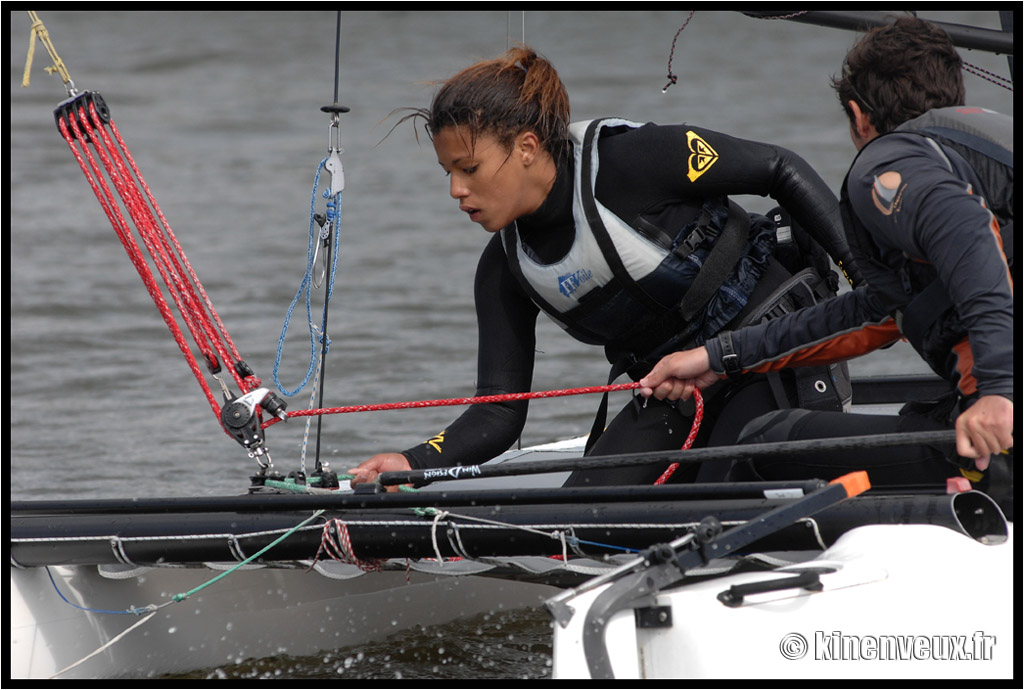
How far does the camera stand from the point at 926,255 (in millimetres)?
1631

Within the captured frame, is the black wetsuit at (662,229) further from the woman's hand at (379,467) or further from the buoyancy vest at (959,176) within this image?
the buoyancy vest at (959,176)

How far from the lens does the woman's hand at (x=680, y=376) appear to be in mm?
2043

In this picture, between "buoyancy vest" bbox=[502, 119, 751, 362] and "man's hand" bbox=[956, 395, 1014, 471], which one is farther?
"buoyancy vest" bbox=[502, 119, 751, 362]

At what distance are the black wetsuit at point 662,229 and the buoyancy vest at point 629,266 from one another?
0.02 meters

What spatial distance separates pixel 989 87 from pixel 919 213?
341 inches

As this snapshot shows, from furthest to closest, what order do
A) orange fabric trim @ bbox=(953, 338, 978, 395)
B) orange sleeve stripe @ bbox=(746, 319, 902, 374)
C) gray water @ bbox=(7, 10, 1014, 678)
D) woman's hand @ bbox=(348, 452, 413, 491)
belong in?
gray water @ bbox=(7, 10, 1014, 678), woman's hand @ bbox=(348, 452, 413, 491), orange sleeve stripe @ bbox=(746, 319, 902, 374), orange fabric trim @ bbox=(953, 338, 978, 395)

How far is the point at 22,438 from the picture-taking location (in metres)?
4.17

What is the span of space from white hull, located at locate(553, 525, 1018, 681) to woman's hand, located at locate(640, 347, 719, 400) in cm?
53

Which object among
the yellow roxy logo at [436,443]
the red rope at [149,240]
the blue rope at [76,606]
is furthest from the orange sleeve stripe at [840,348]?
the blue rope at [76,606]

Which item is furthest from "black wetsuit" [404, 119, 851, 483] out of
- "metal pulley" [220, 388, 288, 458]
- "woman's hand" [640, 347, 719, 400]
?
"metal pulley" [220, 388, 288, 458]

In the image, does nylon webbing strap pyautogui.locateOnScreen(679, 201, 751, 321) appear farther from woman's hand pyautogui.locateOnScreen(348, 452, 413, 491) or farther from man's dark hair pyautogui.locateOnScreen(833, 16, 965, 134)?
woman's hand pyautogui.locateOnScreen(348, 452, 413, 491)

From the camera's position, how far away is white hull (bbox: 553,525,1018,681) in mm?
1514

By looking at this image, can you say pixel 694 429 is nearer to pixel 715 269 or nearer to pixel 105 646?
pixel 715 269

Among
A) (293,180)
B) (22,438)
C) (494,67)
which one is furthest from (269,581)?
(293,180)
